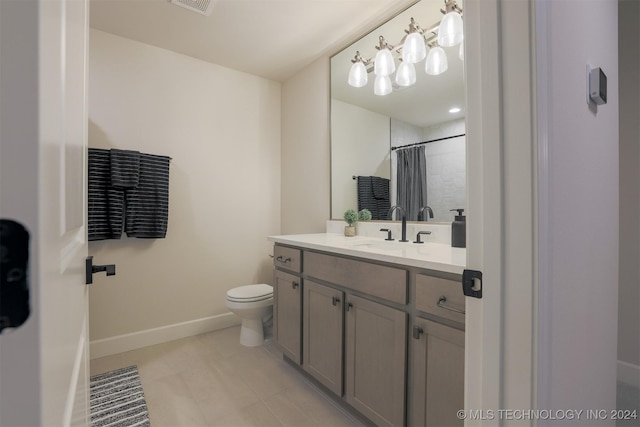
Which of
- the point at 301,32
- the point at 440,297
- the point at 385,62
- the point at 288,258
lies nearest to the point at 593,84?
the point at 440,297

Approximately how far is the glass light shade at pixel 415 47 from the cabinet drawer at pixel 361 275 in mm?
A: 1369

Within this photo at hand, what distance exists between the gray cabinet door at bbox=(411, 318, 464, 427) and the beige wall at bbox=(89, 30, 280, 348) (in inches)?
82.4

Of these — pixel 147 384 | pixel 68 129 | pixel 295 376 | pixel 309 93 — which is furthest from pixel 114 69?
pixel 295 376

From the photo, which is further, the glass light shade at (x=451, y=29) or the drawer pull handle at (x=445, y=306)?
the glass light shade at (x=451, y=29)

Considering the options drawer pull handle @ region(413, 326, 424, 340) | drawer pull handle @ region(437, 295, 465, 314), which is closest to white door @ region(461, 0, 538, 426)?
drawer pull handle @ region(437, 295, 465, 314)

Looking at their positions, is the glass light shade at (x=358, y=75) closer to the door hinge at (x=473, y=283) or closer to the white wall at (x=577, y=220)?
the white wall at (x=577, y=220)

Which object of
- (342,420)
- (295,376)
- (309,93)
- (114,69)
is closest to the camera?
(342,420)

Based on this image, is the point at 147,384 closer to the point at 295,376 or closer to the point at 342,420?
the point at 295,376

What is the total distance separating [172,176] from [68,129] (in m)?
2.36

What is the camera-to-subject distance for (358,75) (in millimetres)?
2305

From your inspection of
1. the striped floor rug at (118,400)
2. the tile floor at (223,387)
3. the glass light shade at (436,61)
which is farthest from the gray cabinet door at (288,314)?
the glass light shade at (436,61)

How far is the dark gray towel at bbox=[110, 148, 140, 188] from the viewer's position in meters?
2.20

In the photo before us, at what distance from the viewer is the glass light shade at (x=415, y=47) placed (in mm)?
1909

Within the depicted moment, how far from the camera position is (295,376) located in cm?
203
